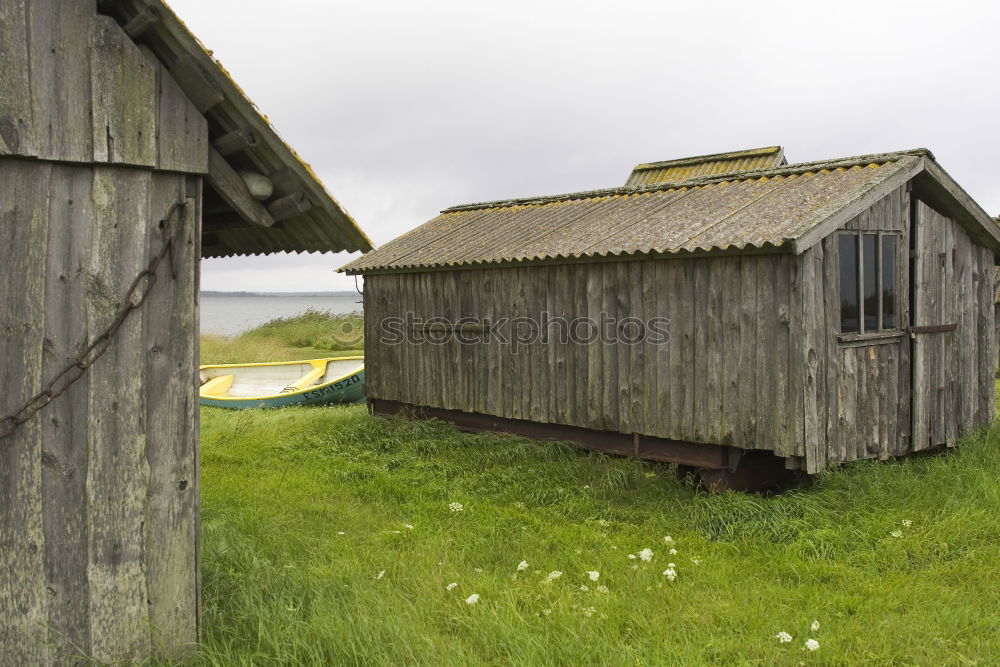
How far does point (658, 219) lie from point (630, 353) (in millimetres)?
1704

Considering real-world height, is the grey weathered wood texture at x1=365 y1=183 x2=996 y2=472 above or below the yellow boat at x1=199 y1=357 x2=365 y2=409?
above

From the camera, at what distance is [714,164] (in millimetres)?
18797

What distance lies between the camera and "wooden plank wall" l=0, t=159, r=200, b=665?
387 centimetres

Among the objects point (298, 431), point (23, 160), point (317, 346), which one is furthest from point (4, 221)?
point (317, 346)

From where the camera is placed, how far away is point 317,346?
1094 inches

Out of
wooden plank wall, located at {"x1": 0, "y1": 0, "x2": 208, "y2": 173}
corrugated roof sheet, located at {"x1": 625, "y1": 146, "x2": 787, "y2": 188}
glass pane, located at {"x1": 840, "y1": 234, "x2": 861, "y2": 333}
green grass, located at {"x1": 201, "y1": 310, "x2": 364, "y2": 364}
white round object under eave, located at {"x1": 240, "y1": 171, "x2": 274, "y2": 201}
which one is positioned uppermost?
corrugated roof sheet, located at {"x1": 625, "y1": 146, "x2": 787, "y2": 188}

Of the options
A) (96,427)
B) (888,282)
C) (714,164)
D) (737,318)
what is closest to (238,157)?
(96,427)

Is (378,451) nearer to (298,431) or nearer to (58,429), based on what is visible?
(298,431)

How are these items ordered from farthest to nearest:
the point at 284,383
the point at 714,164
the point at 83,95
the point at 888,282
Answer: the point at 714,164, the point at 284,383, the point at 888,282, the point at 83,95

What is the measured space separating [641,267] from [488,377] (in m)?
2.99

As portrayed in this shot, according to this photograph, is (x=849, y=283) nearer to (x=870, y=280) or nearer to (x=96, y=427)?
(x=870, y=280)

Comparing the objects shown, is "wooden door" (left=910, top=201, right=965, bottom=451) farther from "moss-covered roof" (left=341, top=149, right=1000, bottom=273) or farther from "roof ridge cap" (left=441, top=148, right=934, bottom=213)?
"roof ridge cap" (left=441, top=148, right=934, bottom=213)

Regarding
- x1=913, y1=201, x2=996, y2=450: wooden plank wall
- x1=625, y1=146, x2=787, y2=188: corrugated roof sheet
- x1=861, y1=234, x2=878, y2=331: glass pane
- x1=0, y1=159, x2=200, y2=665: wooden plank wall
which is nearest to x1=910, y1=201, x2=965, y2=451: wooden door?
x1=913, y1=201, x2=996, y2=450: wooden plank wall

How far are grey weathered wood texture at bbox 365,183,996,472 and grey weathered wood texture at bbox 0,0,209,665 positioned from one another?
5564 millimetres
